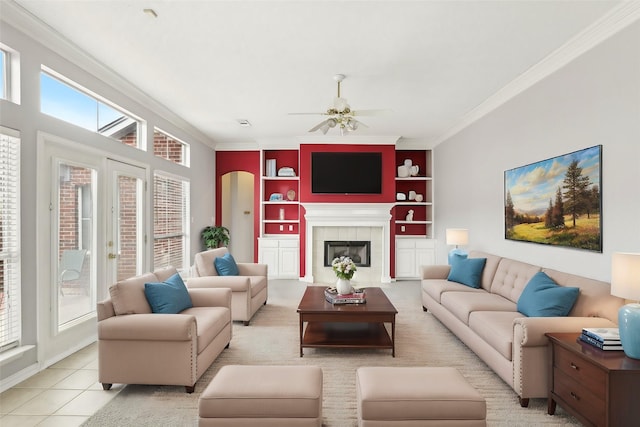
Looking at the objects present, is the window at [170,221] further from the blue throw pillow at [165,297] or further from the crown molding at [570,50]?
the crown molding at [570,50]

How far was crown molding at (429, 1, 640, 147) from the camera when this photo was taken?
266 cm

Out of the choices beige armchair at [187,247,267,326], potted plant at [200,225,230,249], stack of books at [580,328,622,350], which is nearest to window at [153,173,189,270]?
potted plant at [200,225,230,249]

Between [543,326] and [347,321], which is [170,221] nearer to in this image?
[347,321]

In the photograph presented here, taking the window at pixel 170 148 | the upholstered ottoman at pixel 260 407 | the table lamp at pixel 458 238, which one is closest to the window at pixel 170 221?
the window at pixel 170 148

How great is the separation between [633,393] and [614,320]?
2.74 ft

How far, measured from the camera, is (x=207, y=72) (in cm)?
391

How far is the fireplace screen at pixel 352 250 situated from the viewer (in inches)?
284

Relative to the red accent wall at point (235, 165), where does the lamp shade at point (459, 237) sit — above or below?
below

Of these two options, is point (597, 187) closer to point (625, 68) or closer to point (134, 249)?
point (625, 68)

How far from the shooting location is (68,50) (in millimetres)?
3307

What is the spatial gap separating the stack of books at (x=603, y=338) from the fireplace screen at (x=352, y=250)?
195 inches

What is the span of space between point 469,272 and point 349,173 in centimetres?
337

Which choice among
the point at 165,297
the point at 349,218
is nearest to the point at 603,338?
the point at 165,297

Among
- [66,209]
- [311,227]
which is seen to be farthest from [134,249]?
[311,227]
